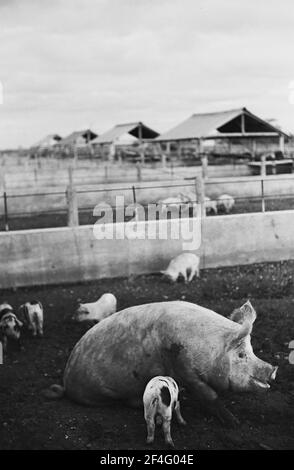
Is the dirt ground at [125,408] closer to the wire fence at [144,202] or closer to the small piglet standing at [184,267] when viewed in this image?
the small piglet standing at [184,267]

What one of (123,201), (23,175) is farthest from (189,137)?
(123,201)

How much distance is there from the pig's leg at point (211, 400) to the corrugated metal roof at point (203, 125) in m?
25.7

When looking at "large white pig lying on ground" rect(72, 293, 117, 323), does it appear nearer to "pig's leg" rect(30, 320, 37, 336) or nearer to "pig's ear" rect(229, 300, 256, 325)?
"pig's leg" rect(30, 320, 37, 336)

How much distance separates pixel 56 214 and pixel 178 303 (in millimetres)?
13352

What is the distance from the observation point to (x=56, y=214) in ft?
63.7

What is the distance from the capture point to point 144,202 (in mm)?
21547

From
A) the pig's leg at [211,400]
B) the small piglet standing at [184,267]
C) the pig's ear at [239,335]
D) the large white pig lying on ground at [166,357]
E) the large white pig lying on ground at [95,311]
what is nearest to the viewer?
the pig's ear at [239,335]

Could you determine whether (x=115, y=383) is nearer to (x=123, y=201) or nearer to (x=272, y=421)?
(x=272, y=421)

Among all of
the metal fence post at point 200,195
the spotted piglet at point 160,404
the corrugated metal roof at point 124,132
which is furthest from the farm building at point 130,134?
the spotted piglet at point 160,404

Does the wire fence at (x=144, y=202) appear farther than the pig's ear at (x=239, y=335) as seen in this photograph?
Yes

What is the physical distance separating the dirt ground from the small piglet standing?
453 millimetres

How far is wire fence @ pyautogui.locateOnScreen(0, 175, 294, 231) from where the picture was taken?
17.3 metres

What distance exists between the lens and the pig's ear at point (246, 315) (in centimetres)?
558

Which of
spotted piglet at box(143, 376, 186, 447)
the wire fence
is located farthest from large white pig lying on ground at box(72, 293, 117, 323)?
the wire fence
